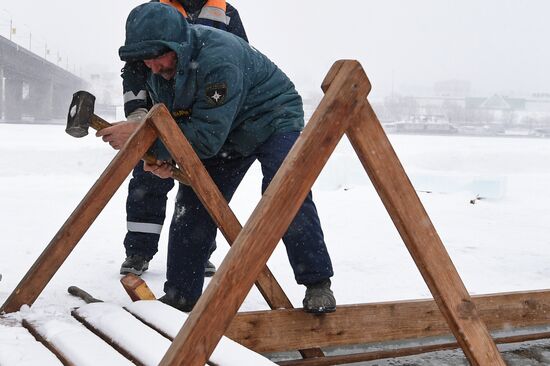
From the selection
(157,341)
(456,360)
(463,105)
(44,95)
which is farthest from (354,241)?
(463,105)

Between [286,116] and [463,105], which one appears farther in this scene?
[463,105]

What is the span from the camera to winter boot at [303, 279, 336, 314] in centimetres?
260

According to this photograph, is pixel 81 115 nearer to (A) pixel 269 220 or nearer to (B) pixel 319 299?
(B) pixel 319 299

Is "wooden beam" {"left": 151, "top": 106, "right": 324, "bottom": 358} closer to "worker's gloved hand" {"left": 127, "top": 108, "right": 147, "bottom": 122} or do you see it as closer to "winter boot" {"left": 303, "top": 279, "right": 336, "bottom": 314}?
"winter boot" {"left": 303, "top": 279, "right": 336, "bottom": 314}

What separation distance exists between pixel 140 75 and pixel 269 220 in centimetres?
167

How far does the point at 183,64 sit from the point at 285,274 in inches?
83.1

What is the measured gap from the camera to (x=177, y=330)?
2170mm

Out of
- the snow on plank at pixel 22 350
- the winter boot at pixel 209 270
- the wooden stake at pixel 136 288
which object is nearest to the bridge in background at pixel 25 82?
the winter boot at pixel 209 270

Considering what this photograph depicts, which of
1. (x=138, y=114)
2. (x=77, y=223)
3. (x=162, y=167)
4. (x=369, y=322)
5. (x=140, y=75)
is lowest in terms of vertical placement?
(x=369, y=322)

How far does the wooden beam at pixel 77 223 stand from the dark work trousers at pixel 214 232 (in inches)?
21.9

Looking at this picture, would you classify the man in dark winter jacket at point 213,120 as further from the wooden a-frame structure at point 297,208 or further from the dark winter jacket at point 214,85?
the wooden a-frame structure at point 297,208

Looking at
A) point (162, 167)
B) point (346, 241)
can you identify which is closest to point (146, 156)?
point (162, 167)

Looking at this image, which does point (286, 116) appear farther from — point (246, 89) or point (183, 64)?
point (183, 64)

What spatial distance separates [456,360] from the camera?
2.84 meters
